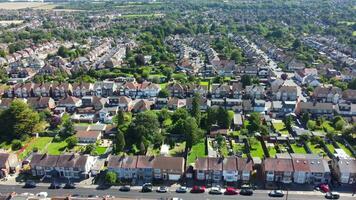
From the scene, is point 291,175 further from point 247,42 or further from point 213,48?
point 247,42

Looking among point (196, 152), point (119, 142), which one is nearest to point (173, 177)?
point (196, 152)

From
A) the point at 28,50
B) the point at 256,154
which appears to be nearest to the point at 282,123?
the point at 256,154

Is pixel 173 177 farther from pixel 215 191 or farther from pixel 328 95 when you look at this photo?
pixel 328 95

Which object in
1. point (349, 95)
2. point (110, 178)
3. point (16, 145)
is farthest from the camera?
point (349, 95)

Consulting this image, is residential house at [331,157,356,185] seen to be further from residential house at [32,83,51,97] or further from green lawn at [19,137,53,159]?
residential house at [32,83,51,97]

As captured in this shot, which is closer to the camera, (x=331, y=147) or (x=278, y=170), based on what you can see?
(x=278, y=170)

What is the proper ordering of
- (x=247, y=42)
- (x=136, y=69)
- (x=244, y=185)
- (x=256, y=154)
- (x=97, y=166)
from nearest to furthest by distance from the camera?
(x=244, y=185)
(x=97, y=166)
(x=256, y=154)
(x=136, y=69)
(x=247, y=42)

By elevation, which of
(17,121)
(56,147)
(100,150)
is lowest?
(56,147)
